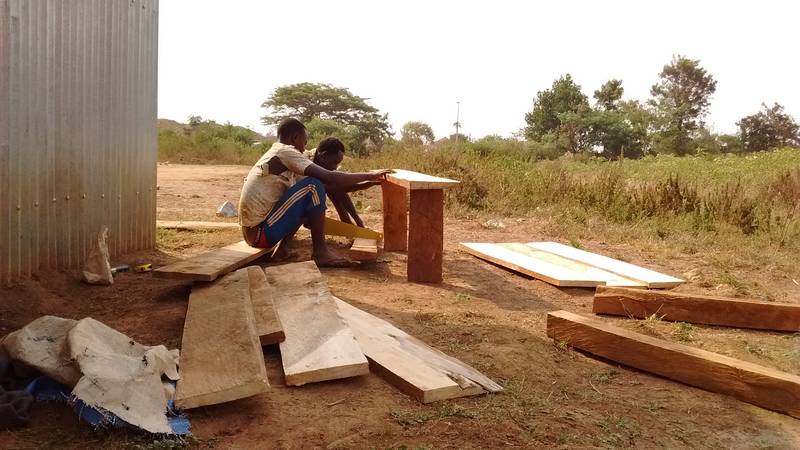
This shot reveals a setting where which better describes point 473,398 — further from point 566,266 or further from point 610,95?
point 610,95

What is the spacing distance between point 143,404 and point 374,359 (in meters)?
1.03

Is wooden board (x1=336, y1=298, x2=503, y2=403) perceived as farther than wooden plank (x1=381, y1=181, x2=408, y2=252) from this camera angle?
No

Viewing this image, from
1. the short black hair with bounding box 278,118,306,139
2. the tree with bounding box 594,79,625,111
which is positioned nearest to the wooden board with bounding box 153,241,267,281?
the short black hair with bounding box 278,118,306,139

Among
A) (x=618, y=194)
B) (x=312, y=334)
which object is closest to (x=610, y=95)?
(x=618, y=194)

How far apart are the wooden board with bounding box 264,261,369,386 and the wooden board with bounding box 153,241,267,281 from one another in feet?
1.13

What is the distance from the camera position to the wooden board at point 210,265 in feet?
12.9

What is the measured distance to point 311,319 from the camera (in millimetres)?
3352

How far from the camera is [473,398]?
9.27 ft

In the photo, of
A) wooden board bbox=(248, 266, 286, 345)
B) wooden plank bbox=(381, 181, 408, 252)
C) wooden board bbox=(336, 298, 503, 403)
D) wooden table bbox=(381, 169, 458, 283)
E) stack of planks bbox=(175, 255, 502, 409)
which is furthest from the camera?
wooden plank bbox=(381, 181, 408, 252)

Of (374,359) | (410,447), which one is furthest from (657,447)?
(374,359)

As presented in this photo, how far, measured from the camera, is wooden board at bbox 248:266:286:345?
3.08m

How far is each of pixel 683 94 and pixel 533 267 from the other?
47.9 metres

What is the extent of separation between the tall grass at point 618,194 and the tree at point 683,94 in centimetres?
3378

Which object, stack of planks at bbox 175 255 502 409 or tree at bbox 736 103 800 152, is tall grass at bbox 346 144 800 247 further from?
tree at bbox 736 103 800 152
